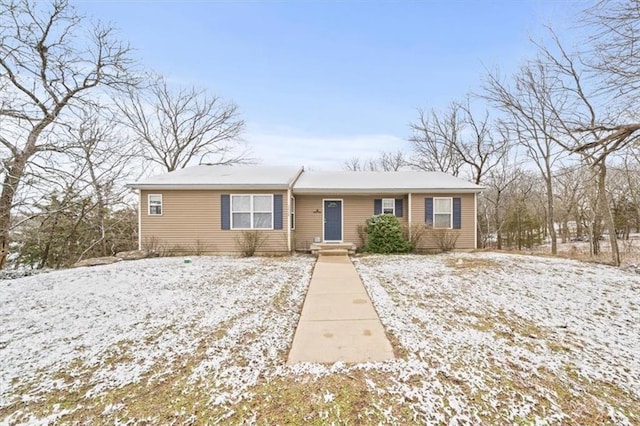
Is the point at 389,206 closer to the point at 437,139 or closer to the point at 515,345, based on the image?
the point at 515,345

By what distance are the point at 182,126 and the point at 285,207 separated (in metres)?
14.8

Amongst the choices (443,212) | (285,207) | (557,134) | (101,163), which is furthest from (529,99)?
(101,163)

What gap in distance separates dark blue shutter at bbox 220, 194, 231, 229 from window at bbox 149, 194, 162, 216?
2.19 m

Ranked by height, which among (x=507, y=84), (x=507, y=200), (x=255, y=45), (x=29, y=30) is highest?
(x=255, y=45)

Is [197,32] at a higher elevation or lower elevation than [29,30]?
higher

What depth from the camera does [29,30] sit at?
7520 mm

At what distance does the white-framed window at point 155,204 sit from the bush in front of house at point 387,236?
772cm

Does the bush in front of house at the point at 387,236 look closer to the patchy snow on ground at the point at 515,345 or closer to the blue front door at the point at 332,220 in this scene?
the blue front door at the point at 332,220

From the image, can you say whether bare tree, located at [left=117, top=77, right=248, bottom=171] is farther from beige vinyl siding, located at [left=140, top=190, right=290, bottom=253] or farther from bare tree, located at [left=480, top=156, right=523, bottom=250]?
bare tree, located at [left=480, top=156, right=523, bottom=250]

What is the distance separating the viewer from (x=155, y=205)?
32.7 feet

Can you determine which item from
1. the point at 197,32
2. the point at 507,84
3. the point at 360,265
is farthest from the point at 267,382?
the point at 507,84

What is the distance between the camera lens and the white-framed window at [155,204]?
9.92 m

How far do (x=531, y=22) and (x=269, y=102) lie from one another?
1176 cm

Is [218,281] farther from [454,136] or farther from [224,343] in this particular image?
[454,136]
